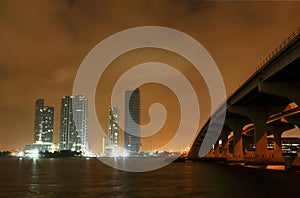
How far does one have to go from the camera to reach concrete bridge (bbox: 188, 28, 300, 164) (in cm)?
5278

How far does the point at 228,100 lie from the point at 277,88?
37178 mm

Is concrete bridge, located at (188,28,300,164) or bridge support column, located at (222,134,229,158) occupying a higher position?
concrete bridge, located at (188,28,300,164)

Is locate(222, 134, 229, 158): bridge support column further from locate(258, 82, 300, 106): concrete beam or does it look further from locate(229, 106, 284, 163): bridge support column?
locate(258, 82, 300, 106): concrete beam

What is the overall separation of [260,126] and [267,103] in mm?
5142

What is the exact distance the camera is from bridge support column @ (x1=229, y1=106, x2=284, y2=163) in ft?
272

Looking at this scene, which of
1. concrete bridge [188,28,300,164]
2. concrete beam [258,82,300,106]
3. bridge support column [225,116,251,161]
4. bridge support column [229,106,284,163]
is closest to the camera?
concrete bridge [188,28,300,164]

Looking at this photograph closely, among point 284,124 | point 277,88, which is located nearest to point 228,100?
point 284,124

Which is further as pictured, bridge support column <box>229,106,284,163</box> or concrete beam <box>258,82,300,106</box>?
bridge support column <box>229,106,284,163</box>

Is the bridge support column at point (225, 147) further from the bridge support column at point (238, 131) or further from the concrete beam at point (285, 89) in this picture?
the concrete beam at point (285, 89)

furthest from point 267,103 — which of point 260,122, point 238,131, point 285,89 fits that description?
point 238,131

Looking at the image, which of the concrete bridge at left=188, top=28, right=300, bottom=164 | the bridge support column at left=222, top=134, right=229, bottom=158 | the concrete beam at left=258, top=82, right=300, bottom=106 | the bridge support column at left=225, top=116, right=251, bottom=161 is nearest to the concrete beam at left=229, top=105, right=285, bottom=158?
the concrete bridge at left=188, top=28, right=300, bottom=164

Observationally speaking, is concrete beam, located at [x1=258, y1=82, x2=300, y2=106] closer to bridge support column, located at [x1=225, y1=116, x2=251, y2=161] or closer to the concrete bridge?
the concrete bridge

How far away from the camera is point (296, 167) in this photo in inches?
2544

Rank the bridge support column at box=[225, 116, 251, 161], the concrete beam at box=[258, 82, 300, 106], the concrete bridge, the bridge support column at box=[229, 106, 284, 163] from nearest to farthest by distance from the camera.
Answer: the concrete bridge < the concrete beam at box=[258, 82, 300, 106] < the bridge support column at box=[229, 106, 284, 163] < the bridge support column at box=[225, 116, 251, 161]
